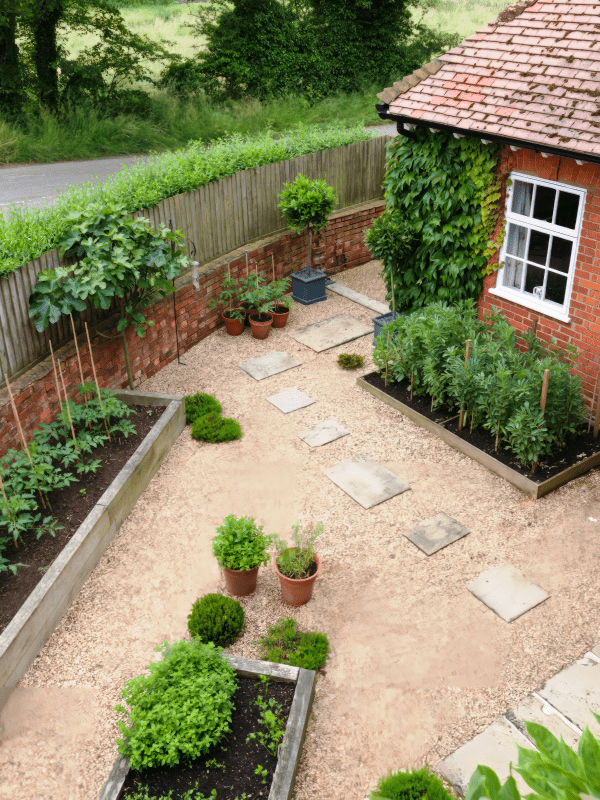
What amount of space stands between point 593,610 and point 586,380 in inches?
125

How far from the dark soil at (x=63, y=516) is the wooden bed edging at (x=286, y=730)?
1.60 meters

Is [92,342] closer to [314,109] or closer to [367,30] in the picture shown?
[314,109]

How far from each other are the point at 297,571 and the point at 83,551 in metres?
1.90

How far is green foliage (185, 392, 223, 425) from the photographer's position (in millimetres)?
8180

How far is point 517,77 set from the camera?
7.91 m

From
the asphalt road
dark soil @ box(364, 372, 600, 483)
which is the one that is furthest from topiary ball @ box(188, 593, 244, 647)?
the asphalt road

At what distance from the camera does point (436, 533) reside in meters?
6.46

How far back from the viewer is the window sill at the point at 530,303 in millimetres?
7988

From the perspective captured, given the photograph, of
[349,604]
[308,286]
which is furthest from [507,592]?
[308,286]

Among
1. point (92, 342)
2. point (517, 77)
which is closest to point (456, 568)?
point (92, 342)

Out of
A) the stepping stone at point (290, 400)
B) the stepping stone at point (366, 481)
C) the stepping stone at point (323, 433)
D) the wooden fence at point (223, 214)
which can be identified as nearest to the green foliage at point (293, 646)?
the stepping stone at point (366, 481)

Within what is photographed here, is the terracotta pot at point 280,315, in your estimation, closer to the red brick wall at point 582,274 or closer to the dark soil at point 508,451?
the dark soil at point 508,451

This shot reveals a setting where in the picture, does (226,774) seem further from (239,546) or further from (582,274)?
(582,274)

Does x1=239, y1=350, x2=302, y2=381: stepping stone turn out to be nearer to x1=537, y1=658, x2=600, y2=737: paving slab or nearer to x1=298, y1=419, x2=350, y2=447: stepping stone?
x1=298, y1=419, x2=350, y2=447: stepping stone
